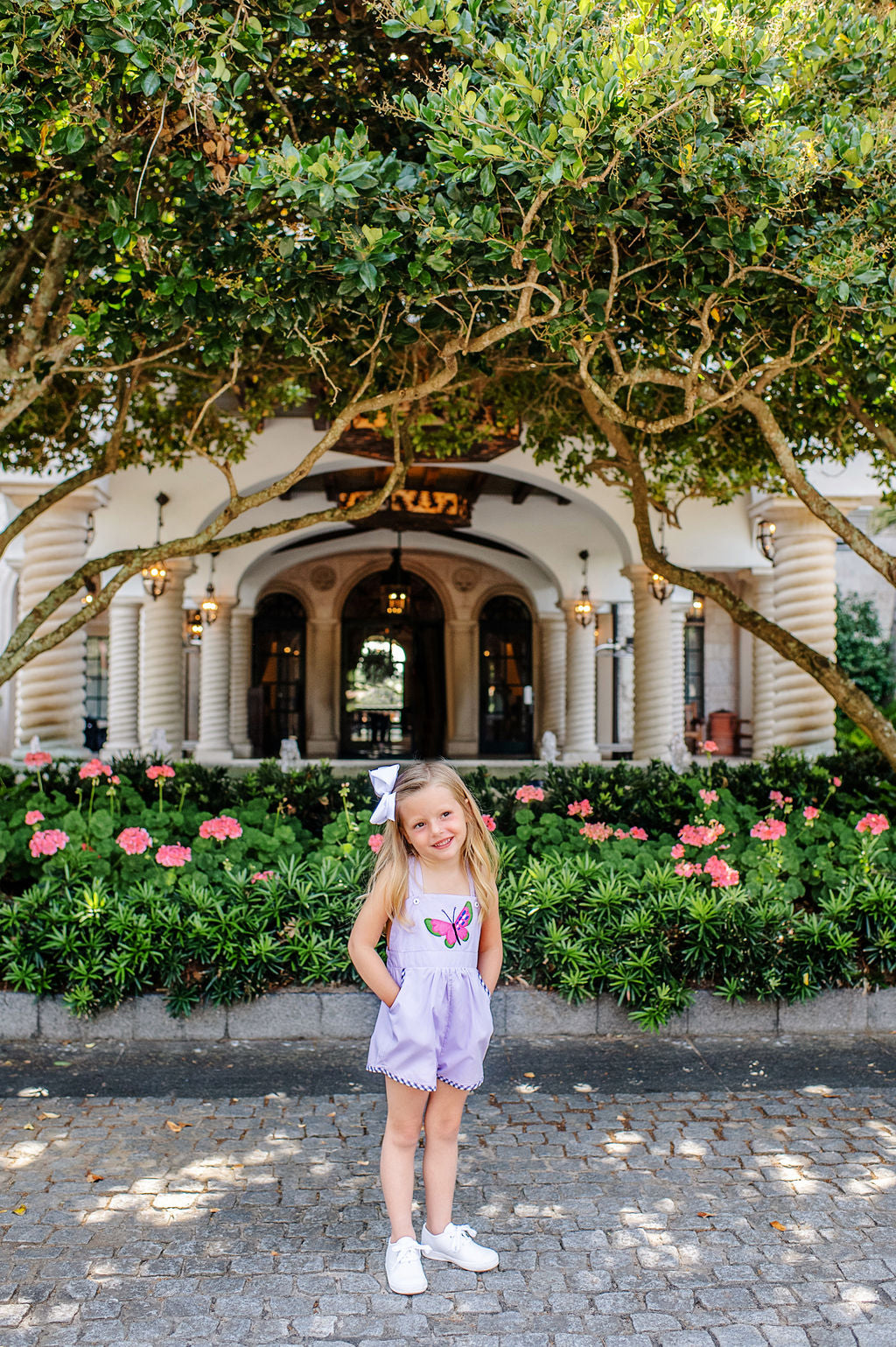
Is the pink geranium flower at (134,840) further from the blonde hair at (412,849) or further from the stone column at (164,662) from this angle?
the stone column at (164,662)

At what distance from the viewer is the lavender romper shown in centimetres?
253

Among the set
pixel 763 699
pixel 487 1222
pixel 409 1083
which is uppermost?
pixel 763 699

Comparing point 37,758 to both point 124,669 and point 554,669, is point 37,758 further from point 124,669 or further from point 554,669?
point 554,669

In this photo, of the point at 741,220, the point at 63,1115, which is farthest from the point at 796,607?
the point at 63,1115

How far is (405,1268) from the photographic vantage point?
252 centimetres

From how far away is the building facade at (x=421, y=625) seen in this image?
1037 cm

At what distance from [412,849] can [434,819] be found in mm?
180

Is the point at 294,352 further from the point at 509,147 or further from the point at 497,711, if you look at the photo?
the point at 497,711

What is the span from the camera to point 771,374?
17.4 ft

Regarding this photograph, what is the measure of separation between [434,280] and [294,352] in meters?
0.84

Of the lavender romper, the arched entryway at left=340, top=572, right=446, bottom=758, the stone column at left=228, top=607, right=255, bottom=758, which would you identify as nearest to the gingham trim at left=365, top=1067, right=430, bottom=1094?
the lavender romper

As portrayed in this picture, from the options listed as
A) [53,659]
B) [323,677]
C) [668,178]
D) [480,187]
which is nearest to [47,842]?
[480,187]

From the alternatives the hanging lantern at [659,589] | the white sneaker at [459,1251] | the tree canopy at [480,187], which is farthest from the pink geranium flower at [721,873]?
the hanging lantern at [659,589]

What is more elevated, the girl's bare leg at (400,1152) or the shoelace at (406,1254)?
the girl's bare leg at (400,1152)
